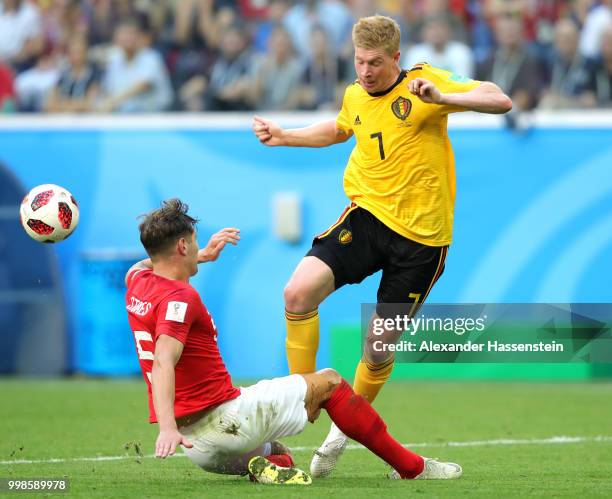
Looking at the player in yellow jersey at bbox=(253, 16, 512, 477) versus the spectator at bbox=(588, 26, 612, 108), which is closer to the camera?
the player in yellow jersey at bbox=(253, 16, 512, 477)

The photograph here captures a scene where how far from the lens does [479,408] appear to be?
35.2ft

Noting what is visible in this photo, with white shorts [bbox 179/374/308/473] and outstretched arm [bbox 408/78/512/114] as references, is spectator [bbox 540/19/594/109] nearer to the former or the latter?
outstretched arm [bbox 408/78/512/114]

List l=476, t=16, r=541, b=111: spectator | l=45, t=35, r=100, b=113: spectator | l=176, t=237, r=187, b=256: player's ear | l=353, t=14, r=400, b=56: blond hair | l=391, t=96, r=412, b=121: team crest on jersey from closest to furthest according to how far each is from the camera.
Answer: l=176, t=237, r=187, b=256: player's ear
l=353, t=14, r=400, b=56: blond hair
l=391, t=96, r=412, b=121: team crest on jersey
l=476, t=16, r=541, b=111: spectator
l=45, t=35, r=100, b=113: spectator

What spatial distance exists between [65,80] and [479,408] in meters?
7.23

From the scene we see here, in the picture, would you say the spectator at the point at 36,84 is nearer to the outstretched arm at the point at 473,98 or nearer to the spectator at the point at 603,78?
the spectator at the point at 603,78

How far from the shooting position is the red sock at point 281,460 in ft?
21.5

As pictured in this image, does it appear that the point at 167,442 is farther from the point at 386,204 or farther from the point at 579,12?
the point at 579,12

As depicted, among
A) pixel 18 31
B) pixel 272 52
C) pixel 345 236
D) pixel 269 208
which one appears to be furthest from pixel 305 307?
pixel 18 31

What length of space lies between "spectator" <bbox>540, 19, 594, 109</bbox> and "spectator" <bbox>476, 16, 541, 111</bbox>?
214 mm

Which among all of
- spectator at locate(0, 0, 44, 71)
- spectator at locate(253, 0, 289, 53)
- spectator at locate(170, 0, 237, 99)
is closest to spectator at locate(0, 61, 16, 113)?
spectator at locate(0, 0, 44, 71)

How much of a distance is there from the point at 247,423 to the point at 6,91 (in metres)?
10.4

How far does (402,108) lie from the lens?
277 inches

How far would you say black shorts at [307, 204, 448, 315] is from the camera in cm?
705

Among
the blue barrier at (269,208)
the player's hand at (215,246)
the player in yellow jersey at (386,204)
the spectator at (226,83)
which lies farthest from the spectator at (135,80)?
the player's hand at (215,246)
